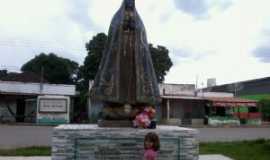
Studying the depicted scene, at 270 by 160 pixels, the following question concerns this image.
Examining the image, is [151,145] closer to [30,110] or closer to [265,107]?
[30,110]

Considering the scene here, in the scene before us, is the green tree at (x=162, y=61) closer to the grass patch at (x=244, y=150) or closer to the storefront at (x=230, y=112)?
the storefront at (x=230, y=112)

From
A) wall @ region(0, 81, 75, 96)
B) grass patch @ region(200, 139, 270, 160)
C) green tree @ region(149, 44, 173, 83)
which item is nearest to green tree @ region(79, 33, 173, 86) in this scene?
green tree @ region(149, 44, 173, 83)

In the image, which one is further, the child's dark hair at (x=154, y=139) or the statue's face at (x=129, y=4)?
the statue's face at (x=129, y=4)

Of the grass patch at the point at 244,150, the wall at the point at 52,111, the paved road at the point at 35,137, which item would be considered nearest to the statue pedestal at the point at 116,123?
the grass patch at the point at 244,150

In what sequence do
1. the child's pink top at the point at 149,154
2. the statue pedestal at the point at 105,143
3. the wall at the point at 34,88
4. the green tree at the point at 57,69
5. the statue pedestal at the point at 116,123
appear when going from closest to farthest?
the child's pink top at the point at 149,154 < the statue pedestal at the point at 105,143 < the statue pedestal at the point at 116,123 < the wall at the point at 34,88 < the green tree at the point at 57,69

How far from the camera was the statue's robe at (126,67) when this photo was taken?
6.93 metres

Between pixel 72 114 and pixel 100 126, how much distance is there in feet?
75.5

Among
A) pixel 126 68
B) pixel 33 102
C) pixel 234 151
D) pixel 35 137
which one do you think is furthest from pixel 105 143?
pixel 33 102

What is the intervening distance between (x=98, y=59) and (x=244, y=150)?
2321cm

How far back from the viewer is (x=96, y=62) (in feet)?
111

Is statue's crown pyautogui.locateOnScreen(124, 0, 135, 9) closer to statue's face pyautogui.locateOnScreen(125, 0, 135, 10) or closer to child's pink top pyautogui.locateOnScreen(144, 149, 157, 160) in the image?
statue's face pyautogui.locateOnScreen(125, 0, 135, 10)

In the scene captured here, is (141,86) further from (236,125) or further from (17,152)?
(236,125)

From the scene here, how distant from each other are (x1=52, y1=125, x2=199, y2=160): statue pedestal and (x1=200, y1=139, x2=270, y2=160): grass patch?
4.14 m

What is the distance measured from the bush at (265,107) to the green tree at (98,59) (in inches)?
351
